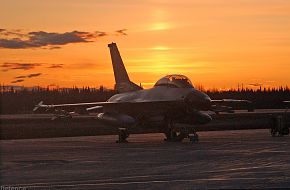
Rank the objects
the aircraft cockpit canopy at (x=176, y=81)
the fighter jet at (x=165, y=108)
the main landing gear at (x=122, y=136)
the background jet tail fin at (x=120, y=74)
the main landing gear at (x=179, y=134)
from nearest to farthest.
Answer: the fighter jet at (x=165, y=108), the main landing gear at (x=179, y=134), the aircraft cockpit canopy at (x=176, y=81), the main landing gear at (x=122, y=136), the background jet tail fin at (x=120, y=74)

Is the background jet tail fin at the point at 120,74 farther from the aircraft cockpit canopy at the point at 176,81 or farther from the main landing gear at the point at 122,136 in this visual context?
the main landing gear at the point at 122,136

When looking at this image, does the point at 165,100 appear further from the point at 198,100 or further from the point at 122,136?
the point at 122,136

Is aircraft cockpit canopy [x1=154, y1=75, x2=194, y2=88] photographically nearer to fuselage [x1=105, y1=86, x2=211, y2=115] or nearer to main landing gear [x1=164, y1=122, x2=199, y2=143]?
fuselage [x1=105, y1=86, x2=211, y2=115]

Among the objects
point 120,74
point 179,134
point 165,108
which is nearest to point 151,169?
point 179,134

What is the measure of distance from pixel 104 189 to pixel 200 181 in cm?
237

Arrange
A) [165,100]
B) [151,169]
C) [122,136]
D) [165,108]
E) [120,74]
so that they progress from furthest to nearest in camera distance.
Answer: [120,74] → [122,136] → [165,108] → [165,100] → [151,169]

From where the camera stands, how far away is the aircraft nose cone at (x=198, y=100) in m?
30.5

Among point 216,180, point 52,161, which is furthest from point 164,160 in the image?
point 216,180

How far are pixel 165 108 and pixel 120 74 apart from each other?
8811 millimetres

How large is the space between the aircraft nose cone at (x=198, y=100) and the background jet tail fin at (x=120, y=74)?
7.51 m

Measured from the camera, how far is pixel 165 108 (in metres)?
32.6

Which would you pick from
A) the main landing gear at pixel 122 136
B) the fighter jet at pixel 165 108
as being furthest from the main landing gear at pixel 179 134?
the main landing gear at pixel 122 136

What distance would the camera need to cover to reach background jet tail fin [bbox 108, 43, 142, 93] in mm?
39094

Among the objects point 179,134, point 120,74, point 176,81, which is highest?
point 120,74
